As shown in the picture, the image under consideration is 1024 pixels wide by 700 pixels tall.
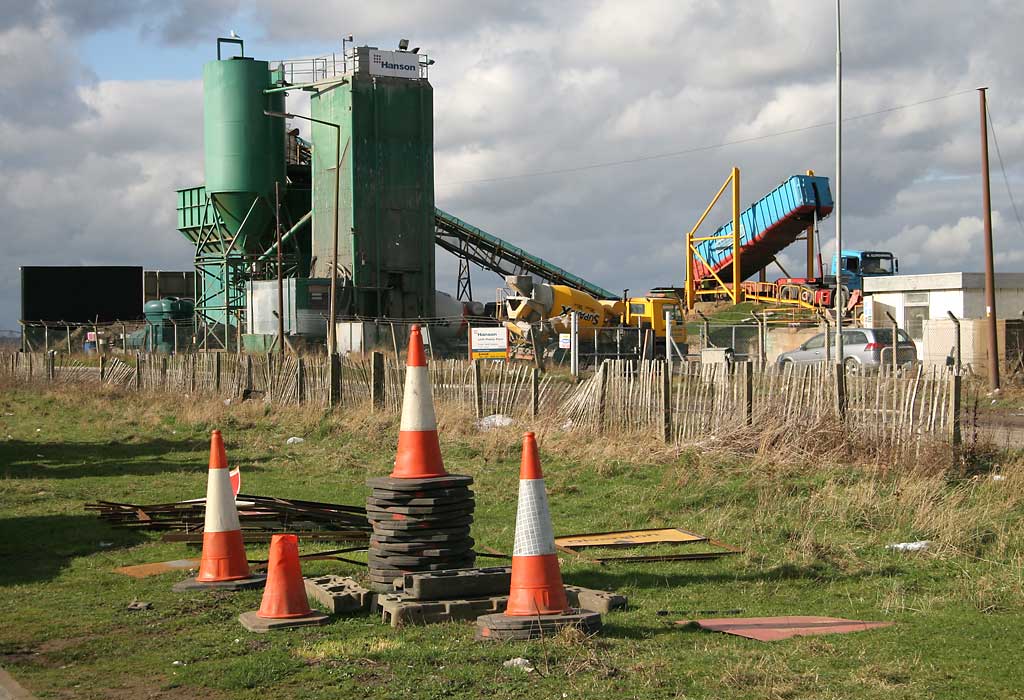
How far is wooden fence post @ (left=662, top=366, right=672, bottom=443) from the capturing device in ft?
55.2

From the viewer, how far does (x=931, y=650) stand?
22.1ft

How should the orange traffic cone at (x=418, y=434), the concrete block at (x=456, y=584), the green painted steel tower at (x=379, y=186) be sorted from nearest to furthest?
the concrete block at (x=456, y=584) → the orange traffic cone at (x=418, y=434) → the green painted steel tower at (x=379, y=186)

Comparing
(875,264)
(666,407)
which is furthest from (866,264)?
(666,407)

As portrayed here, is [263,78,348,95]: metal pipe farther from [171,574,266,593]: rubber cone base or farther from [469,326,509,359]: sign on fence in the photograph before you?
[171,574,266,593]: rubber cone base

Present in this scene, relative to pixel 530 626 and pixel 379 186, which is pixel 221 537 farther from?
pixel 379 186

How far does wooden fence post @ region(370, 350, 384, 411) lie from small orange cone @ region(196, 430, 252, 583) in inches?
577

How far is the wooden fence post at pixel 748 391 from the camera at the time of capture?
611 inches

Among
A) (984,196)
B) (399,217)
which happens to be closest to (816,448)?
(984,196)

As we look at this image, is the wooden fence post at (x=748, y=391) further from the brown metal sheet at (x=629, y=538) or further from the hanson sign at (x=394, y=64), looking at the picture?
the hanson sign at (x=394, y=64)

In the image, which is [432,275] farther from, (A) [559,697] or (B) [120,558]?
(A) [559,697]

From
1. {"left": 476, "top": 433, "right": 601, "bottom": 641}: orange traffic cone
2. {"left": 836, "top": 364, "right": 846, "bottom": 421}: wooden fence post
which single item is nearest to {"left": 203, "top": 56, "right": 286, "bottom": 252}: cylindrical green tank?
{"left": 836, "top": 364, "right": 846, "bottom": 421}: wooden fence post

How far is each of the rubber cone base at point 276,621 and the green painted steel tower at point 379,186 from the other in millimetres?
45474

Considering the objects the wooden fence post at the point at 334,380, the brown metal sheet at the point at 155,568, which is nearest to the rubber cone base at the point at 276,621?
the brown metal sheet at the point at 155,568

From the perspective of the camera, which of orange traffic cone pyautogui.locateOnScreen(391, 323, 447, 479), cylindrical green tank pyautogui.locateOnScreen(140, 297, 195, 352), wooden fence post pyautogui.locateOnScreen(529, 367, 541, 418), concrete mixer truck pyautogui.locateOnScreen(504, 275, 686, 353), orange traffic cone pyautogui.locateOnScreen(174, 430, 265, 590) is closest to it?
orange traffic cone pyautogui.locateOnScreen(391, 323, 447, 479)
